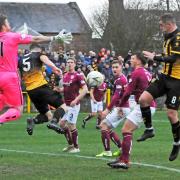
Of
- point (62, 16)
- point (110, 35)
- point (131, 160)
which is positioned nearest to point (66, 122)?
point (131, 160)

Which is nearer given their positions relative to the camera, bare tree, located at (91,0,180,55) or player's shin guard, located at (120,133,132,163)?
player's shin guard, located at (120,133,132,163)

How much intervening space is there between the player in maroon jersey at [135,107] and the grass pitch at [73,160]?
0.23 m

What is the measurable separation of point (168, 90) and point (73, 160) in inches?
113

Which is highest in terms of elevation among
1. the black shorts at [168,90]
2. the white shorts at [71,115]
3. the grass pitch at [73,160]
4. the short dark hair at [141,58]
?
the short dark hair at [141,58]

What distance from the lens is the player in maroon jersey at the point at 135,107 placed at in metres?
12.8

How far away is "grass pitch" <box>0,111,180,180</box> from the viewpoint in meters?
12.1

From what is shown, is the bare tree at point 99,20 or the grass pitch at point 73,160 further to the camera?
the bare tree at point 99,20

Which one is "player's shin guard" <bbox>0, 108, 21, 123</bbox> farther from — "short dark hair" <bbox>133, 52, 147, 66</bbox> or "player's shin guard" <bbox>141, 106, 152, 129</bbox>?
"short dark hair" <bbox>133, 52, 147, 66</bbox>

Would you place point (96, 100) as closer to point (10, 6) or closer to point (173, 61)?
point (173, 61)

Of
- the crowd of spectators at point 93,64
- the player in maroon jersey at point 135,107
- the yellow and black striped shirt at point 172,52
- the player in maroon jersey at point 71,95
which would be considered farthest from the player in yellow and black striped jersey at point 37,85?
the crowd of spectators at point 93,64

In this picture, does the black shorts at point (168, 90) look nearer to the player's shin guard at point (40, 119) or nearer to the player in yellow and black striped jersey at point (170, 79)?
the player in yellow and black striped jersey at point (170, 79)

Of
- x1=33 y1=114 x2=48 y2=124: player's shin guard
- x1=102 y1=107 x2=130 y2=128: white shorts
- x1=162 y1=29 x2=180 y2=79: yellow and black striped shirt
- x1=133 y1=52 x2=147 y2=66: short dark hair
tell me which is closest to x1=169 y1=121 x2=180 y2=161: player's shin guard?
x1=162 y1=29 x2=180 y2=79: yellow and black striped shirt

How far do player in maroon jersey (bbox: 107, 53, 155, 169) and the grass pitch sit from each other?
0.75 feet

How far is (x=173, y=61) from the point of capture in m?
12.1
